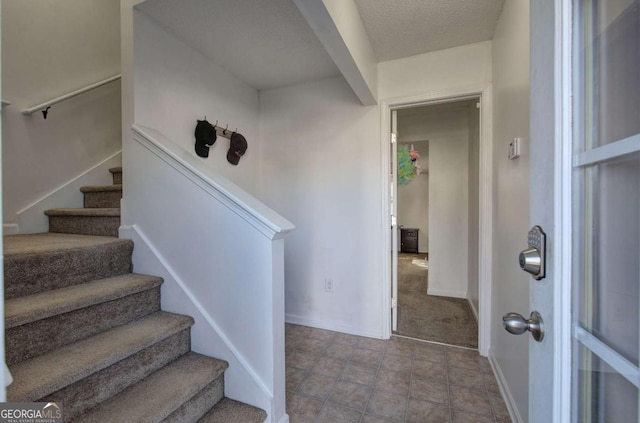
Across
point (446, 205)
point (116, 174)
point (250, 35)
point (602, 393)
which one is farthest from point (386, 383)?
point (116, 174)

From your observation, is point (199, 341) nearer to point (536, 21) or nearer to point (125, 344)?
point (125, 344)

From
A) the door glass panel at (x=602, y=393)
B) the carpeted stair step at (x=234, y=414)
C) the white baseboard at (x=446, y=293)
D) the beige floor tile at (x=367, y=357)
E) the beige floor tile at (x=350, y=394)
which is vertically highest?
the door glass panel at (x=602, y=393)

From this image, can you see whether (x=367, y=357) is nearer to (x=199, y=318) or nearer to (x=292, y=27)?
(x=199, y=318)

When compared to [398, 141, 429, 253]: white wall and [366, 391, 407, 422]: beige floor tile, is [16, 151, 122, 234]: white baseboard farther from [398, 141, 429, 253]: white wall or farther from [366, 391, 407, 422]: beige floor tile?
[398, 141, 429, 253]: white wall

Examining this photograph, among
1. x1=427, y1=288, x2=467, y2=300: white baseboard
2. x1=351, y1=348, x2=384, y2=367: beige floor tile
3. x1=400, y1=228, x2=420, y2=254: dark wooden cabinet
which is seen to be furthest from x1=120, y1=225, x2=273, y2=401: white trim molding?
x1=400, y1=228, x2=420, y2=254: dark wooden cabinet

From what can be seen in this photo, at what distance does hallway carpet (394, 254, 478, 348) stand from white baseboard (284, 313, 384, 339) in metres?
0.27

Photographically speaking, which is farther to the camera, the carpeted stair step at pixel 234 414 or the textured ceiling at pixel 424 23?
the textured ceiling at pixel 424 23

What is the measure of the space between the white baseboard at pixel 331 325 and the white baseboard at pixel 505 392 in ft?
2.68

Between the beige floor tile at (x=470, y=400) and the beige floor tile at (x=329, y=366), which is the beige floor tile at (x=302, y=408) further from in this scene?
the beige floor tile at (x=470, y=400)

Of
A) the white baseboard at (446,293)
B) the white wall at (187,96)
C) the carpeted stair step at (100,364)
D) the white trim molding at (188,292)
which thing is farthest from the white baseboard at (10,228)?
the white baseboard at (446,293)

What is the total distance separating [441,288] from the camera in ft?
11.8

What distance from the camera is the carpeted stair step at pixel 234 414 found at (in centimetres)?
134

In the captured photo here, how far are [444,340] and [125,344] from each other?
2281mm

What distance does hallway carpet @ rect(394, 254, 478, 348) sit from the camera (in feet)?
8.11
